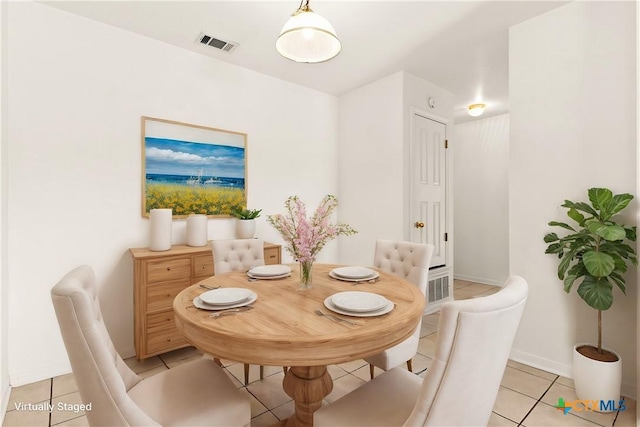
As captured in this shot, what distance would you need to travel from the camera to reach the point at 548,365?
2.46 m

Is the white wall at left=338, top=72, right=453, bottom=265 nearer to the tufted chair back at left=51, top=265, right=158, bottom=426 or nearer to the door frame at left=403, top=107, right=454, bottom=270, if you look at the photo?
the door frame at left=403, top=107, right=454, bottom=270

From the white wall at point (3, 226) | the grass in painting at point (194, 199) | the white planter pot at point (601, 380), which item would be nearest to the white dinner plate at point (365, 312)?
the white planter pot at point (601, 380)

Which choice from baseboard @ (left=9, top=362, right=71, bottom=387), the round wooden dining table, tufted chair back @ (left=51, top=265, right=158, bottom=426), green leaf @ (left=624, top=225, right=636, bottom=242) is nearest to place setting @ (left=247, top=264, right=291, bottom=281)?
the round wooden dining table

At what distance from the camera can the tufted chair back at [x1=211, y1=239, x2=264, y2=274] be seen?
2.30 m

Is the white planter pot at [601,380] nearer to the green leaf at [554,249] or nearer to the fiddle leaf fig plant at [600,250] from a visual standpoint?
the fiddle leaf fig plant at [600,250]

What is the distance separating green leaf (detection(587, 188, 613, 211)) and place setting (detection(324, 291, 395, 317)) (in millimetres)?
1748

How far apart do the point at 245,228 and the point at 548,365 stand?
2935 millimetres

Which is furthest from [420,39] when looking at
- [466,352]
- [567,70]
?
[466,352]

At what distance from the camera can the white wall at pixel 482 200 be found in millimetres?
5039

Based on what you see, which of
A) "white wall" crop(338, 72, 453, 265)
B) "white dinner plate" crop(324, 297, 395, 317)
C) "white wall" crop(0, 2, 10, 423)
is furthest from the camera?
"white wall" crop(338, 72, 453, 265)

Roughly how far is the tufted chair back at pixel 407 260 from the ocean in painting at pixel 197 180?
1774mm

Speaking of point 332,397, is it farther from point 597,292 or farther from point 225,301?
point 597,292

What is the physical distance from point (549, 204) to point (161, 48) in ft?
12.2

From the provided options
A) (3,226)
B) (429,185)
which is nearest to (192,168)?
(3,226)
